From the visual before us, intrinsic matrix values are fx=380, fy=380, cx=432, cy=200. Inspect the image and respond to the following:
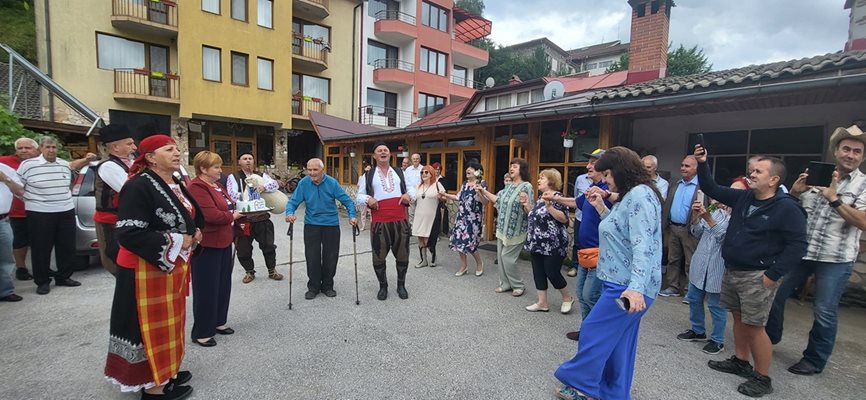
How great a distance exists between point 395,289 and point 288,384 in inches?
91.9

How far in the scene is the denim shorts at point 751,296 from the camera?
8.87 ft

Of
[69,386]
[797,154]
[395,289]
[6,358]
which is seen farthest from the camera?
[797,154]

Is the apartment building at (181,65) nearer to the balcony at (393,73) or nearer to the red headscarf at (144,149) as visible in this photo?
the balcony at (393,73)

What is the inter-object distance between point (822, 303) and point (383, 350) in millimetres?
3573

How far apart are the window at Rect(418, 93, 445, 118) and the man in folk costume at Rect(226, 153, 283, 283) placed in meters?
18.7

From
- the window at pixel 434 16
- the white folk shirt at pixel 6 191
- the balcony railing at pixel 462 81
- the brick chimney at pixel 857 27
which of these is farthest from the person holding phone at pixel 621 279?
the balcony railing at pixel 462 81

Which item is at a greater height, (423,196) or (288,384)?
(423,196)

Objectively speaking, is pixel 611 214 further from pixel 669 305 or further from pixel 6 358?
pixel 6 358

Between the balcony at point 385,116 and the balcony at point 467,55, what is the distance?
232 inches

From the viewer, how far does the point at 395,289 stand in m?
5.06

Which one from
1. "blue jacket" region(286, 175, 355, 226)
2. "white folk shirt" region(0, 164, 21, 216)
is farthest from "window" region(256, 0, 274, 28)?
"blue jacket" region(286, 175, 355, 226)

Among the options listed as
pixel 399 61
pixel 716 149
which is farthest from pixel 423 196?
pixel 399 61

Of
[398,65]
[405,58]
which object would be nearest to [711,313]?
[398,65]

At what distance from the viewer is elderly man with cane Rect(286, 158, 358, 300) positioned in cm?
459
